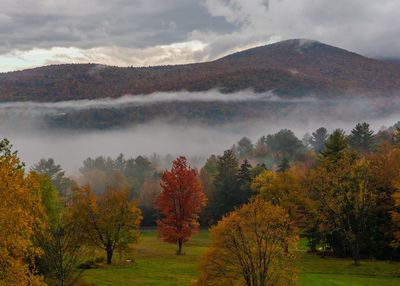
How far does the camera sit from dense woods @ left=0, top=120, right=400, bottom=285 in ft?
94.7

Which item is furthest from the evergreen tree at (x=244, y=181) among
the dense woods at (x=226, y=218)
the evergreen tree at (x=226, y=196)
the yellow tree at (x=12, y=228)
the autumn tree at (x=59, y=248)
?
the yellow tree at (x=12, y=228)

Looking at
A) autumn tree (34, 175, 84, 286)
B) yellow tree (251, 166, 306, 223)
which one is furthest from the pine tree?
autumn tree (34, 175, 84, 286)

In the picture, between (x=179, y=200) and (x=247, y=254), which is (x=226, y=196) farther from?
(x=247, y=254)

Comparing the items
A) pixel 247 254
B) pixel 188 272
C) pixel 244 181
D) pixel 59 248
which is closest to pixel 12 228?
pixel 59 248

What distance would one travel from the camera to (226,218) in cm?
3559

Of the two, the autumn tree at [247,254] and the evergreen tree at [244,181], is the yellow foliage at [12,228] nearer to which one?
the autumn tree at [247,254]

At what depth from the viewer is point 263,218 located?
35.2 meters

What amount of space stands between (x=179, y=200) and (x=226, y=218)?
35.9 meters

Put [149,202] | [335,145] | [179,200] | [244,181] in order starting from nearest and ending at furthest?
[179,200]
[335,145]
[244,181]
[149,202]

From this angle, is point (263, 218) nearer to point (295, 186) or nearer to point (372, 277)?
point (372, 277)

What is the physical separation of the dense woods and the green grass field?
7.63ft

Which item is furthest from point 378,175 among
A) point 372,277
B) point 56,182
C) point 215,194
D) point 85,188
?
point 56,182

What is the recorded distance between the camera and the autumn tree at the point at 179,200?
231 feet

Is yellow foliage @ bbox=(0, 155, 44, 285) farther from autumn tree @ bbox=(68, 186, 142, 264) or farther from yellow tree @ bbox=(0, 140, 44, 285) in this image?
autumn tree @ bbox=(68, 186, 142, 264)
